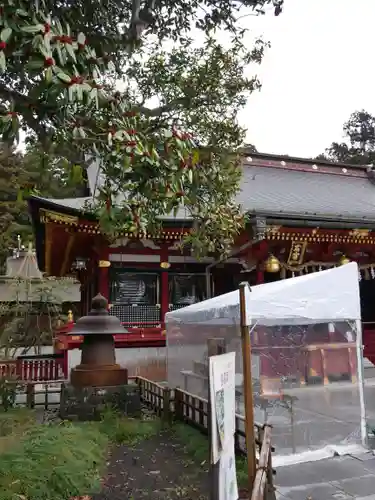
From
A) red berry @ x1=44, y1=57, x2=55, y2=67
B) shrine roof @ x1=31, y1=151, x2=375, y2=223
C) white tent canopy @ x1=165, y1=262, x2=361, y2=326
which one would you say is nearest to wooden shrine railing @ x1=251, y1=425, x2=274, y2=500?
white tent canopy @ x1=165, y1=262, x2=361, y2=326

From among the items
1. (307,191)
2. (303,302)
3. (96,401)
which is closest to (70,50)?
(303,302)

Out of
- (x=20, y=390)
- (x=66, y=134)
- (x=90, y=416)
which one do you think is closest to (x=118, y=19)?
(x=66, y=134)

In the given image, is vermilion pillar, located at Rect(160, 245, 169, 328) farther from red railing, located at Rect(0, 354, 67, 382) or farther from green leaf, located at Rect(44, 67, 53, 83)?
green leaf, located at Rect(44, 67, 53, 83)

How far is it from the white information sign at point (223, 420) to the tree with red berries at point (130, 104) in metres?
1.49

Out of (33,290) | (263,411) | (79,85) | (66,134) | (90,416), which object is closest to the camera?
(79,85)

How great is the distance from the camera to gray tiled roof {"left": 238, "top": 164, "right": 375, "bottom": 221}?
15.0m

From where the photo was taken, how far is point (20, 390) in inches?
385

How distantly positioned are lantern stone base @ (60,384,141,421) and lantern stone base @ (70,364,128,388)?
0.56 feet

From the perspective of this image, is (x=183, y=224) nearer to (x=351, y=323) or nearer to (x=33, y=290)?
(x=351, y=323)

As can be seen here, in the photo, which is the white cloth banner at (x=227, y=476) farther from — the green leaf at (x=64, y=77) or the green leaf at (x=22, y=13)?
the green leaf at (x=22, y=13)

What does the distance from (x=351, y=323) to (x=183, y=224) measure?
17.9ft

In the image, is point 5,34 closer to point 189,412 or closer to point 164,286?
point 189,412

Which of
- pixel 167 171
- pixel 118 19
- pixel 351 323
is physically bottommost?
pixel 351 323

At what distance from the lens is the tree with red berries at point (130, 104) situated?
3.12m
